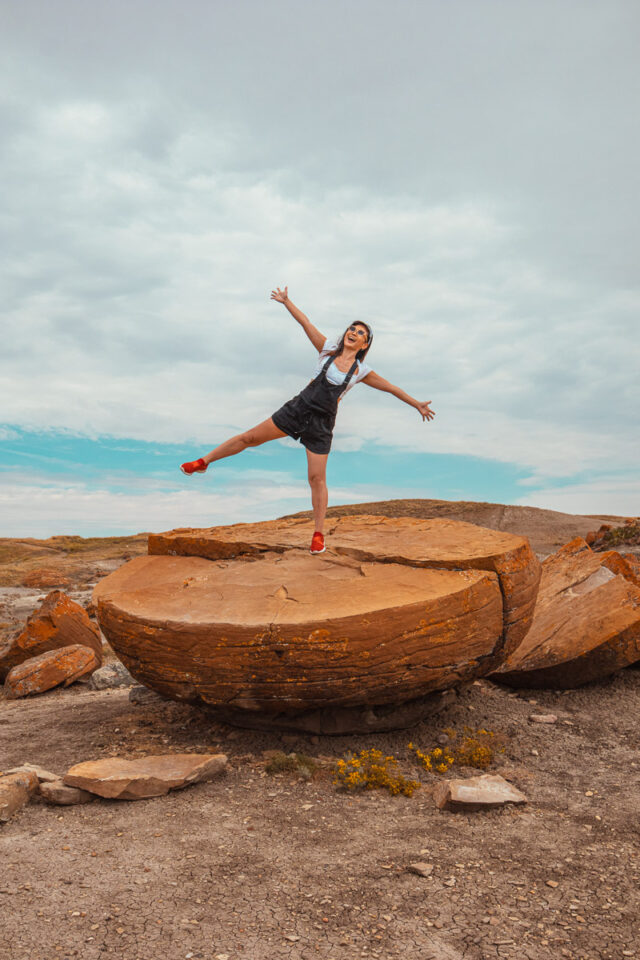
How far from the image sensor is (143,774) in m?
6.53

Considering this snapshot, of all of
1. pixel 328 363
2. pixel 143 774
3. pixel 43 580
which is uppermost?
pixel 328 363

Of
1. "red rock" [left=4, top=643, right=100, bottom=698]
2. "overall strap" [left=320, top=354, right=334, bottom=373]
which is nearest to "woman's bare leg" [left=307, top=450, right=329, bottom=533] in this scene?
"overall strap" [left=320, top=354, right=334, bottom=373]

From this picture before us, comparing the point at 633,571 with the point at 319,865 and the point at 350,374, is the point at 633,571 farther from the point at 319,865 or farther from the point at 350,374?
the point at 319,865

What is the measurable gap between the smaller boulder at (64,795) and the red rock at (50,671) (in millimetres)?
5840

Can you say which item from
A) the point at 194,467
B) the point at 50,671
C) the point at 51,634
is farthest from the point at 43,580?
the point at 194,467

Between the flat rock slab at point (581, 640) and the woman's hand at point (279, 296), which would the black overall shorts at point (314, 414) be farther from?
the flat rock slab at point (581, 640)

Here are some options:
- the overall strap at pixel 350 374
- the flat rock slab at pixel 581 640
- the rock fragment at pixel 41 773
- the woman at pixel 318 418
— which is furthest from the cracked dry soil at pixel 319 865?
the overall strap at pixel 350 374

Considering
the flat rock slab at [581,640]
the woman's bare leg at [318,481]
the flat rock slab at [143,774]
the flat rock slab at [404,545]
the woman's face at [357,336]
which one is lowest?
the flat rock slab at [143,774]

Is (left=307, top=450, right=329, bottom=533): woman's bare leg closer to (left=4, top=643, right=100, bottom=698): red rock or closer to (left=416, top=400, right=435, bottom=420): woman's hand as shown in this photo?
(left=416, top=400, right=435, bottom=420): woman's hand

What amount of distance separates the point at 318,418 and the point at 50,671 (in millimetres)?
7304

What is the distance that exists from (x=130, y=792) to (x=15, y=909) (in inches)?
68.8

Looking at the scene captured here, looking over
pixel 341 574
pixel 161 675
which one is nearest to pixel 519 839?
pixel 341 574

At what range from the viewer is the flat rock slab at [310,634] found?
6.77m

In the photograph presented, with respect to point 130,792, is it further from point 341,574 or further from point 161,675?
point 341,574
